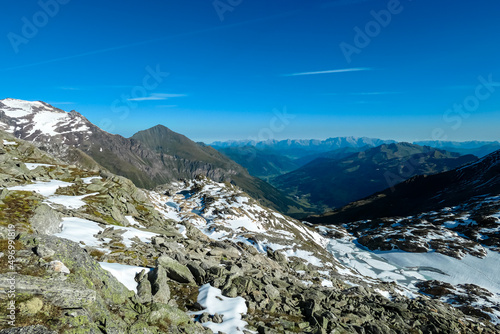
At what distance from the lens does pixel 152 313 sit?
48.3 ft

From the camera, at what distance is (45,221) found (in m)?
27.4

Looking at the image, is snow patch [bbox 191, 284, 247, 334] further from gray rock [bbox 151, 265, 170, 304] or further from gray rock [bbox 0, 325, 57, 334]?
gray rock [bbox 0, 325, 57, 334]

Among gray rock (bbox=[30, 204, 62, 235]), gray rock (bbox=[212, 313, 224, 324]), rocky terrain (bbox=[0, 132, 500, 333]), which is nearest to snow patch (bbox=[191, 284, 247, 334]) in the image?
rocky terrain (bbox=[0, 132, 500, 333])

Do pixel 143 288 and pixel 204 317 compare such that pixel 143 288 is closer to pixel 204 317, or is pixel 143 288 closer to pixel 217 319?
pixel 204 317

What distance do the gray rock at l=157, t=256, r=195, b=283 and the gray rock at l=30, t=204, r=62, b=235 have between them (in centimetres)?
1473

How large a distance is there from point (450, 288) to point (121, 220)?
91127 millimetres

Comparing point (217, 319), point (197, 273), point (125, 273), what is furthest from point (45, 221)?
point (217, 319)

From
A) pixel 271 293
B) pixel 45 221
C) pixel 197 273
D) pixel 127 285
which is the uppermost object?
pixel 45 221

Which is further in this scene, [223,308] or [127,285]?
[223,308]

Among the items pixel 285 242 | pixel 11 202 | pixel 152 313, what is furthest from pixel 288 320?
pixel 285 242

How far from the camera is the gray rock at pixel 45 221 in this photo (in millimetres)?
26258

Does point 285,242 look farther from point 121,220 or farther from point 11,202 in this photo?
point 11,202

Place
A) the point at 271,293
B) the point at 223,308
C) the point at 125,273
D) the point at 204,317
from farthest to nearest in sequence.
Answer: the point at 271,293 → the point at 223,308 → the point at 125,273 → the point at 204,317

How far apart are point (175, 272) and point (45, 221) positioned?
1770 centimetres
